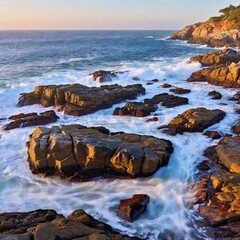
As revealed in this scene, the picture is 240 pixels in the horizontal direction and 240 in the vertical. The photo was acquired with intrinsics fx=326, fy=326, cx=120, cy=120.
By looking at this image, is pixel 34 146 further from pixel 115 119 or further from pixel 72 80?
pixel 72 80

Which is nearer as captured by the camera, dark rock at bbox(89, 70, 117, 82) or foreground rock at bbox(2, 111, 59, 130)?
foreground rock at bbox(2, 111, 59, 130)

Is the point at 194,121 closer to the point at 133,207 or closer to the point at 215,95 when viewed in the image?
the point at 215,95

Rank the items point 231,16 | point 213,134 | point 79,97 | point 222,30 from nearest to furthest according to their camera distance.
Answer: point 213,134 → point 79,97 → point 222,30 → point 231,16

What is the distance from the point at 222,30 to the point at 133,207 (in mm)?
89613

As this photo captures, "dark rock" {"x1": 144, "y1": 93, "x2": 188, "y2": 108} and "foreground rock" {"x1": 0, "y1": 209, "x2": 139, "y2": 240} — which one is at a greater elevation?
"foreground rock" {"x1": 0, "y1": 209, "x2": 139, "y2": 240}

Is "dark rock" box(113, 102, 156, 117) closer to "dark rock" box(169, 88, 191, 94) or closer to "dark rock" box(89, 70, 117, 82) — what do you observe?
"dark rock" box(169, 88, 191, 94)

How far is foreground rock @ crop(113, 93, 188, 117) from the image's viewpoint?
2098 cm

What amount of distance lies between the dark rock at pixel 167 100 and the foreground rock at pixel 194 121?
326 centimetres

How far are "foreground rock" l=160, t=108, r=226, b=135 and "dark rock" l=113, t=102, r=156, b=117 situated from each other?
2.62 m

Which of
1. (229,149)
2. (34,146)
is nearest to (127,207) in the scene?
(34,146)

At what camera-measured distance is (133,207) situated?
10.9 metres

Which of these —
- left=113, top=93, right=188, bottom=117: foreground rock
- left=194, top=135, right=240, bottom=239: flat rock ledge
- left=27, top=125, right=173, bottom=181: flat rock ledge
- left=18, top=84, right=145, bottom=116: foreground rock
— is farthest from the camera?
left=18, top=84, right=145, bottom=116: foreground rock

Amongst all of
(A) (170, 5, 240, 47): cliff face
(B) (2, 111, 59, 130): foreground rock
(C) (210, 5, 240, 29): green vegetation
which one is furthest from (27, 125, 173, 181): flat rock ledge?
(C) (210, 5, 240, 29): green vegetation

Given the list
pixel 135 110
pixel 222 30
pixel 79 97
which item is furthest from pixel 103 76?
pixel 222 30
